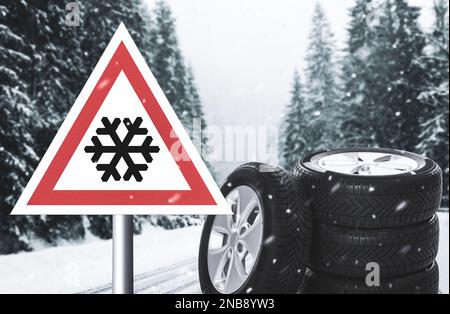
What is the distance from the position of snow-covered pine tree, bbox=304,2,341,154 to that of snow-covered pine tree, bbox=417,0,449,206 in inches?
200

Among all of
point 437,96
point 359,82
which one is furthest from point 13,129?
point 437,96

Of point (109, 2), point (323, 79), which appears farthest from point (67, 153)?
point (323, 79)

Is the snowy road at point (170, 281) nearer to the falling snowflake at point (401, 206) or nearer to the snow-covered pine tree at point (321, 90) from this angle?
the falling snowflake at point (401, 206)

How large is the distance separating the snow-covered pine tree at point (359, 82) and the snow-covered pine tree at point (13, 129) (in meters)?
15.8

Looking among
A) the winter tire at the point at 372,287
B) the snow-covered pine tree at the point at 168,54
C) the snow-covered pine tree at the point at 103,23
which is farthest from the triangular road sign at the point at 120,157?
the snow-covered pine tree at the point at 168,54

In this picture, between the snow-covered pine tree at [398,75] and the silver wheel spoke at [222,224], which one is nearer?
the silver wheel spoke at [222,224]

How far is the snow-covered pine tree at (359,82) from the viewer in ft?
86.0

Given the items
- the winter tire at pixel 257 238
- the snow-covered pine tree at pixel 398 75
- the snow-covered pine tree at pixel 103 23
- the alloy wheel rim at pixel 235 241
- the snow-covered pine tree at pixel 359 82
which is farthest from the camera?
the snow-covered pine tree at pixel 359 82

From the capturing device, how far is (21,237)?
14.6 metres

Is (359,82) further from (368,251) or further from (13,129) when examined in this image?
(368,251)

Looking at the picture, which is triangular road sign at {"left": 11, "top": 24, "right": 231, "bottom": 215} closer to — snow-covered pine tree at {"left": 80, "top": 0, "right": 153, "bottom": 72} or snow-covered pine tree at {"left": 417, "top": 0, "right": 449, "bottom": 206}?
snow-covered pine tree at {"left": 80, "top": 0, "right": 153, "bottom": 72}

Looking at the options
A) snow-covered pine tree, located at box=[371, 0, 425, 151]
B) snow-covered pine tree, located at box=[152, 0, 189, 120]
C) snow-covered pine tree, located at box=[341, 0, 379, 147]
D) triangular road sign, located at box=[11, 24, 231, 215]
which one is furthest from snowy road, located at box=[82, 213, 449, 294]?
snow-covered pine tree, located at box=[152, 0, 189, 120]

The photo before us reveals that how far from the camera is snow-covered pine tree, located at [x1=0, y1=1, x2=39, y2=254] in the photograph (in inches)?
559

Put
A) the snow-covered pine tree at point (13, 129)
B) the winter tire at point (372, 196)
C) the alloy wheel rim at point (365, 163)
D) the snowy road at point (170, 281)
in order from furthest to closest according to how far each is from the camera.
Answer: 1. the snow-covered pine tree at point (13, 129)
2. the snowy road at point (170, 281)
3. the alloy wheel rim at point (365, 163)
4. the winter tire at point (372, 196)
